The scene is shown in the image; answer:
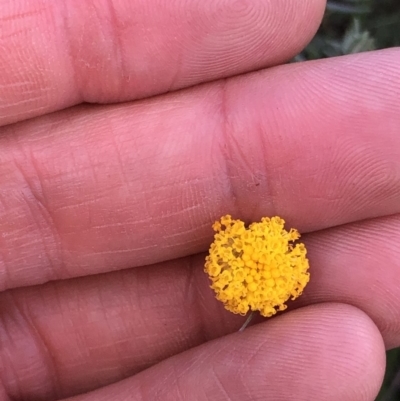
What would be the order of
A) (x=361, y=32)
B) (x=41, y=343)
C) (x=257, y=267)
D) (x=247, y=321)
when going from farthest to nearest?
(x=361, y=32) < (x=41, y=343) < (x=247, y=321) < (x=257, y=267)

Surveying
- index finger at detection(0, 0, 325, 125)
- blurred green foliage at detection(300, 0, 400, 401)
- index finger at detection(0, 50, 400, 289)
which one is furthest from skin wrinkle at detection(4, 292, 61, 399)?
blurred green foliage at detection(300, 0, 400, 401)

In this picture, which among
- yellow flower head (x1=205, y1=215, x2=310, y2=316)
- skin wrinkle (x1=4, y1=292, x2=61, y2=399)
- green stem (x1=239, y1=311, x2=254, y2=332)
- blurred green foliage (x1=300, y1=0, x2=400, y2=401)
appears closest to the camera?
yellow flower head (x1=205, y1=215, x2=310, y2=316)

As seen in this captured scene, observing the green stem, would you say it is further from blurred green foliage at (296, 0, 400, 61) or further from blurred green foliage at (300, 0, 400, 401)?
blurred green foliage at (296, 0, 400, 61)

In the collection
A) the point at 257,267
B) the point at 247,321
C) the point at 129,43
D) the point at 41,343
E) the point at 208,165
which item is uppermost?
the point at 129,43

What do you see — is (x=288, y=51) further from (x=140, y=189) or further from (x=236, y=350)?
(x=236, y=350)

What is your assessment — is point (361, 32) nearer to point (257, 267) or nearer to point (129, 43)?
point (129, 43)

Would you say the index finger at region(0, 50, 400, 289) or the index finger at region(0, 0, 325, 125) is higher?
the index finger at region(0, 0, 325, 125)

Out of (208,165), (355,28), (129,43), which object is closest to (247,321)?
(208,165)
